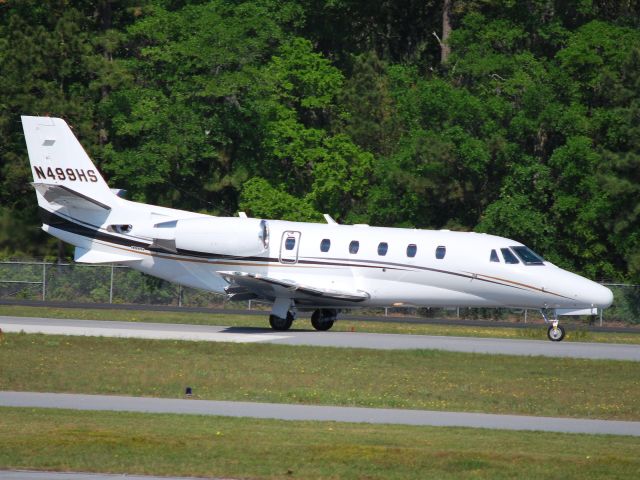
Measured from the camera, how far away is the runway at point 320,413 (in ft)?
55.6

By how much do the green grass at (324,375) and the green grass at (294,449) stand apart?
9.82 ft

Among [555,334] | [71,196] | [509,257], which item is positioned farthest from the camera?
[71,196]

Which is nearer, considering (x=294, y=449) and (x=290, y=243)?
(x=294, y=449)

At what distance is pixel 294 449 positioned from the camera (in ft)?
45.9

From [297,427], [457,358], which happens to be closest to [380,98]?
[457,358]

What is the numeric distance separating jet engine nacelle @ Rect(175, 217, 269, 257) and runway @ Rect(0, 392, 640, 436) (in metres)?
12.0

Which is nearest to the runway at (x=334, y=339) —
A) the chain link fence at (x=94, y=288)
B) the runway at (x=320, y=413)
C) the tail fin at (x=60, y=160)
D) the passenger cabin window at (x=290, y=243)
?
the passenger cabin window at (x=290, y=243)

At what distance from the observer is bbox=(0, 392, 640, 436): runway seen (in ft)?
55.6

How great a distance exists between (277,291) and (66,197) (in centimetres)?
654

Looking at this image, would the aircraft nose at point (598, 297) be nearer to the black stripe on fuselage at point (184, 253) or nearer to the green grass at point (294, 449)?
the black stripe on fuselage at point (184, 253)

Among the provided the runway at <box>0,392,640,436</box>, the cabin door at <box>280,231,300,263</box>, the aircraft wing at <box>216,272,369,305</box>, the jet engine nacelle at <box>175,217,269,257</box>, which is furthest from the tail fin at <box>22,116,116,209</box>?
the runway at <box>0,392,640,436</box>

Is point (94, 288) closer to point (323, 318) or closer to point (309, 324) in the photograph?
point (309, 324)

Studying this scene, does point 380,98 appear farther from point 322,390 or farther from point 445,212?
point 322,390

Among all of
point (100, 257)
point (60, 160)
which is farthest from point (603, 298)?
point (60, 160)
